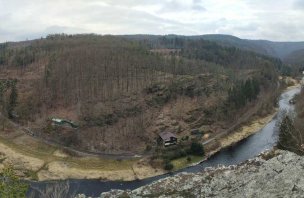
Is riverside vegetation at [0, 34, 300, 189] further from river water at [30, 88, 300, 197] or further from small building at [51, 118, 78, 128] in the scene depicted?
river water at [30, 88, 300, 197]

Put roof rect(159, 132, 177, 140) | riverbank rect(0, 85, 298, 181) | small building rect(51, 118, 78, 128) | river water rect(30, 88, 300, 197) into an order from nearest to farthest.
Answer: river water rect(30, 88, 300, 197) < riverbank rect(0, 85, 298, 181) < roof rect(159, 132, 177, 140) < small building rect(51, 118, 78, 128)

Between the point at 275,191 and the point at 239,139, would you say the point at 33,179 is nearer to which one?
the point at 239,139

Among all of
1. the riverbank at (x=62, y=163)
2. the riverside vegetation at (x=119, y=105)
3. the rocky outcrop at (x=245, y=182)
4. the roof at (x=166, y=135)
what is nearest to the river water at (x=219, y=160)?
the riverbank at (x=62, y=163)

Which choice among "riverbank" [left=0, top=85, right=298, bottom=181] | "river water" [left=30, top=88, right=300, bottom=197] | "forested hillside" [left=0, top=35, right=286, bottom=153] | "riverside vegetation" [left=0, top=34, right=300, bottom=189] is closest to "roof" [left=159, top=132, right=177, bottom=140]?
"riverside vegetation" [left=0, top=34, right=300, bottom=189]

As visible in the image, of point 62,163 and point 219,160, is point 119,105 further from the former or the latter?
point 219,160

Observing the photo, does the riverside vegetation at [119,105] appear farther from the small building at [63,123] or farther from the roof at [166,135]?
the roof at [166,135]

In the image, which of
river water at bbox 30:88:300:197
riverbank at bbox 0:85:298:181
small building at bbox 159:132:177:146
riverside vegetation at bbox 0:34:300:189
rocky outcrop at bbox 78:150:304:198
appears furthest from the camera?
small building at bbox 159:132:177:146
